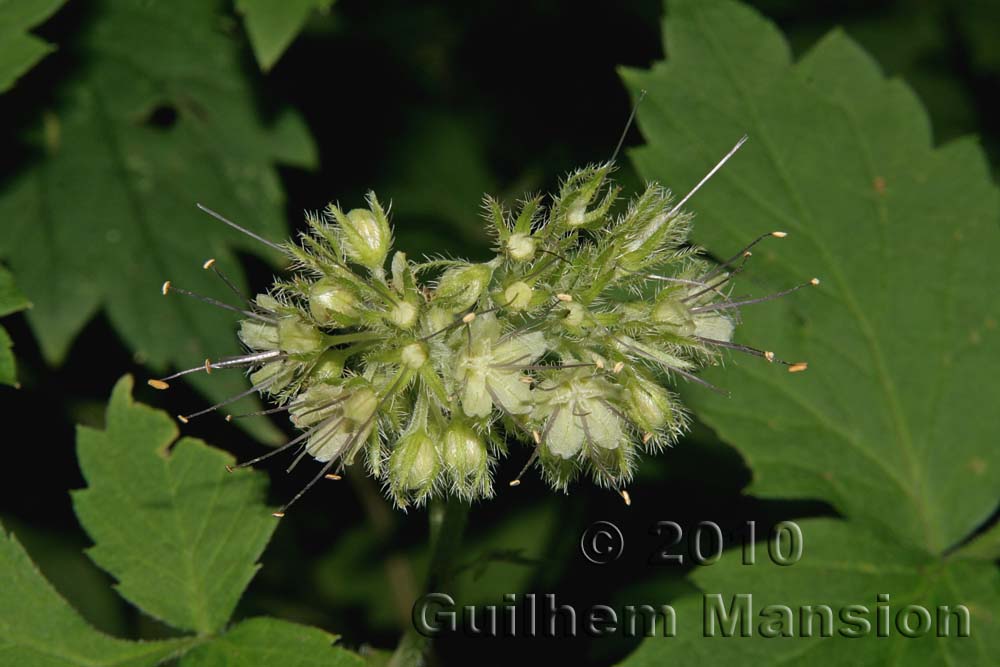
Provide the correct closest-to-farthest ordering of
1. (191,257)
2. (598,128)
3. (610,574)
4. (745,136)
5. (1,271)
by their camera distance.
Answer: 1. (1,271)
2. (745,136)
3. (191,257)
4. (610,574)
5. (598,128)

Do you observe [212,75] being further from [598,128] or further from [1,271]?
[598,128]

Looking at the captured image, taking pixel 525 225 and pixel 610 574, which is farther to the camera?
pixel 610 574

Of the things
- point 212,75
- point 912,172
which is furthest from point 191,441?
point 912,172

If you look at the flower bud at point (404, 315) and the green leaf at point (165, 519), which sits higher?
the flower bud at point (404, 315)

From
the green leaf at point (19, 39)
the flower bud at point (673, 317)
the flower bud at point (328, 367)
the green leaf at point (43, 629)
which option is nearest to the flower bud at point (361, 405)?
the flower bud at point (328, 367)

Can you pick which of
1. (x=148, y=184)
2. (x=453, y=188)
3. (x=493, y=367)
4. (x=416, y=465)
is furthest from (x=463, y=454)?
(x=453, y=188)

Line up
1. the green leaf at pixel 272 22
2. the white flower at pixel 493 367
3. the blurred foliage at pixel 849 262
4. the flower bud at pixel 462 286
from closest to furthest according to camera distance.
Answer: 1. the white flower at pixel 493 367
2. the flower bud at pixel 462 286
3. the green leaf at pixel 272 22
4. the blurred foliage at pixel 849 262

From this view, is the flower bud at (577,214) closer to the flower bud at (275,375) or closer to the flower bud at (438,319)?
the flower bud at (438,319)
